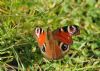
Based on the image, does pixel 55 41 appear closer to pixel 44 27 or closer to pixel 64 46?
pixel 64 46

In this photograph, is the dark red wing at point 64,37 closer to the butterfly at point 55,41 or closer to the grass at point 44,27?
the butterfly at point 55,41

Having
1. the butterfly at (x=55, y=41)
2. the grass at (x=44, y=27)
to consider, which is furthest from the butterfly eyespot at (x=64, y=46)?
the grass at (x=44, y=27)

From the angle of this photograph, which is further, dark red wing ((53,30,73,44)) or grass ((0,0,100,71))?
grass ((0,0,100,71))

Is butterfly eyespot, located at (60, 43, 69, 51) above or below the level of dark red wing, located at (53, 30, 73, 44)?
below

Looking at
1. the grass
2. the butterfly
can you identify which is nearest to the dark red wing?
the butterfly

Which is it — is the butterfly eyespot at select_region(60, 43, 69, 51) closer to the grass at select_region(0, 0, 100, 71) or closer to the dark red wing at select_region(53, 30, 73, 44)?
the dark red wing at select_region(53, 30, 73, 44)

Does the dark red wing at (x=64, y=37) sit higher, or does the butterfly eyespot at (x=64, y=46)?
the dark red wing at (x=64, y=37)

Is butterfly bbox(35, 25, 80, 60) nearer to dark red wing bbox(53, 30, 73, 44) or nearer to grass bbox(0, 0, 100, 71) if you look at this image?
dark red wing bbox(53, 30, 73, 44)
